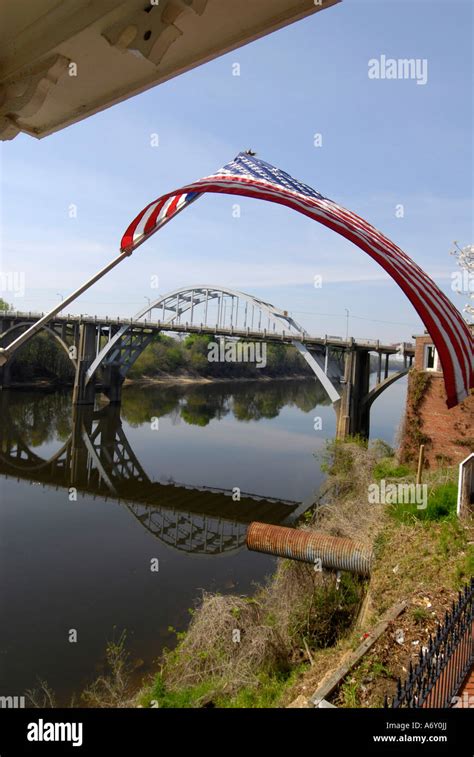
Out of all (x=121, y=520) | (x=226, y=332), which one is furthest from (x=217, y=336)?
(x=121, y=520)

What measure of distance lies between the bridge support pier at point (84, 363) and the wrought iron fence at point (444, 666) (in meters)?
35.2

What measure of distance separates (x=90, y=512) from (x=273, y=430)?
19207 mm

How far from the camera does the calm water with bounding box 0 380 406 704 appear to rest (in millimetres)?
8742

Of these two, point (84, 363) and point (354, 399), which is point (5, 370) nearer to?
point (84, 363)

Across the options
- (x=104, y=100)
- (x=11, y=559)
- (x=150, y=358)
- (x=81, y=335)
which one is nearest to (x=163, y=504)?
(x=11, y=559)

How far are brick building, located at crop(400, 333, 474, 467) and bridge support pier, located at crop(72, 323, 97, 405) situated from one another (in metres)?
28.1

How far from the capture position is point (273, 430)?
33.3 metres

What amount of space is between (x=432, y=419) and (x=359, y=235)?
36.4 feet

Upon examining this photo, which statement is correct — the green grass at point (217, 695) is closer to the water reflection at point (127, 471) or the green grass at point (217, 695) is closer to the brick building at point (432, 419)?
the water reflection at point (127, 471)

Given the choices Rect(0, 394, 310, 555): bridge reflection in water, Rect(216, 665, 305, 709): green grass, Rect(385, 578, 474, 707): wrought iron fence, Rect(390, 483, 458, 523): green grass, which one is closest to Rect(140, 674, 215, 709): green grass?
Rect(216, 665, 305, 709): green grass

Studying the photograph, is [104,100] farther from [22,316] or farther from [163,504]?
[22,316]

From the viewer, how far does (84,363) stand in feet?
124

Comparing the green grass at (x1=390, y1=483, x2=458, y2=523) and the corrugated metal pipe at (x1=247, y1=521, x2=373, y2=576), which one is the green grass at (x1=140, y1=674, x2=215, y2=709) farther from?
the green grass at (x1=390, y1=483, x2=458, y2=523)
